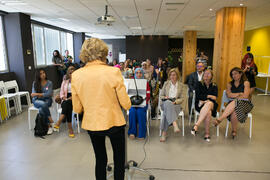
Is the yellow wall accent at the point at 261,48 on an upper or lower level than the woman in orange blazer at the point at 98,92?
upper

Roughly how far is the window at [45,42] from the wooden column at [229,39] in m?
6.49

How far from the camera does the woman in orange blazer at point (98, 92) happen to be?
155cm

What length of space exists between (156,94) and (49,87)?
234cm

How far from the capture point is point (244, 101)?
375 centimetres


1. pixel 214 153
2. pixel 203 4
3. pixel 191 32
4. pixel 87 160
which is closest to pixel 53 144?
pixel 87 160

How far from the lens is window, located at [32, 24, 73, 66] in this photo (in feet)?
25.8

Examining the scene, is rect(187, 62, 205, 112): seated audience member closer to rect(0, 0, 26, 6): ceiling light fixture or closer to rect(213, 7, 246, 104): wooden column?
rect(213, 7, 246, 104): wooden column

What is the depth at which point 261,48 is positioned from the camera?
9078 millimetres

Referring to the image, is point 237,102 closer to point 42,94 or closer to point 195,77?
point 195,77

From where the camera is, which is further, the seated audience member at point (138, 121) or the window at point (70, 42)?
the window at point (70, 42)

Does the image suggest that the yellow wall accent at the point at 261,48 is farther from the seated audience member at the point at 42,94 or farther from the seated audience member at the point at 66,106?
the seated audience member at the point at 42,94

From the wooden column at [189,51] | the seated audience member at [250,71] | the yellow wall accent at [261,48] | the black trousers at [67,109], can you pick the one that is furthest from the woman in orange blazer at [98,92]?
the wooden column at [189,51]

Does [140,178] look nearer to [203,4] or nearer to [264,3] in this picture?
[203,4]

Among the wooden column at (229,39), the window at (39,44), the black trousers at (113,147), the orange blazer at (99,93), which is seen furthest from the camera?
the window at (39,44)
